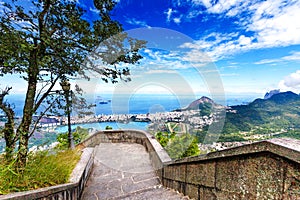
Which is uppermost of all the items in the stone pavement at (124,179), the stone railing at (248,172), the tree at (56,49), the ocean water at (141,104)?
the tree at (56,49)

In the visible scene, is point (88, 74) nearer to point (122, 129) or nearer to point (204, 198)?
point (204, 198)

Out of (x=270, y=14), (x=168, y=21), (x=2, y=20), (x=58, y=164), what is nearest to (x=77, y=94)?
(x=58, y=164)

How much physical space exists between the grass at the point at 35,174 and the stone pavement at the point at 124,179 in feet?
2.67

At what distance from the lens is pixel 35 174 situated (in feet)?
7.14

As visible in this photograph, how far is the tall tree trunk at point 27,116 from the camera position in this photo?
2.31m

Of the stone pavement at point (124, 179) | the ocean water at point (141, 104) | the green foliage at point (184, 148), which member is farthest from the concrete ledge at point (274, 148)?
the ocean water at point (141, 104)

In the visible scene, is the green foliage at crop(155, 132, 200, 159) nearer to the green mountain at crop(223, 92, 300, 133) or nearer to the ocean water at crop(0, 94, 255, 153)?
the green mountain at crop(223, 92, 300, 133)

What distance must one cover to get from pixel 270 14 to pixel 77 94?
16.4 ft

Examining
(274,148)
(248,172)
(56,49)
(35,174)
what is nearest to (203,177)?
(248,172)

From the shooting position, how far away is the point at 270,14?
4.20 meters

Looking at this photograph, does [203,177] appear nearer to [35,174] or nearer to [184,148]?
[35,174]

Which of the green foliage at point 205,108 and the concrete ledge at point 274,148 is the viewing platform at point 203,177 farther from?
the green foliage at point 205,108

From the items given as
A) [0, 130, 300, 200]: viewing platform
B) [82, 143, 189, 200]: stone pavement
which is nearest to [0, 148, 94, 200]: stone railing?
[0, 130, 300, 200]: viewing platform

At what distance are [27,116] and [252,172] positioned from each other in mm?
3076
